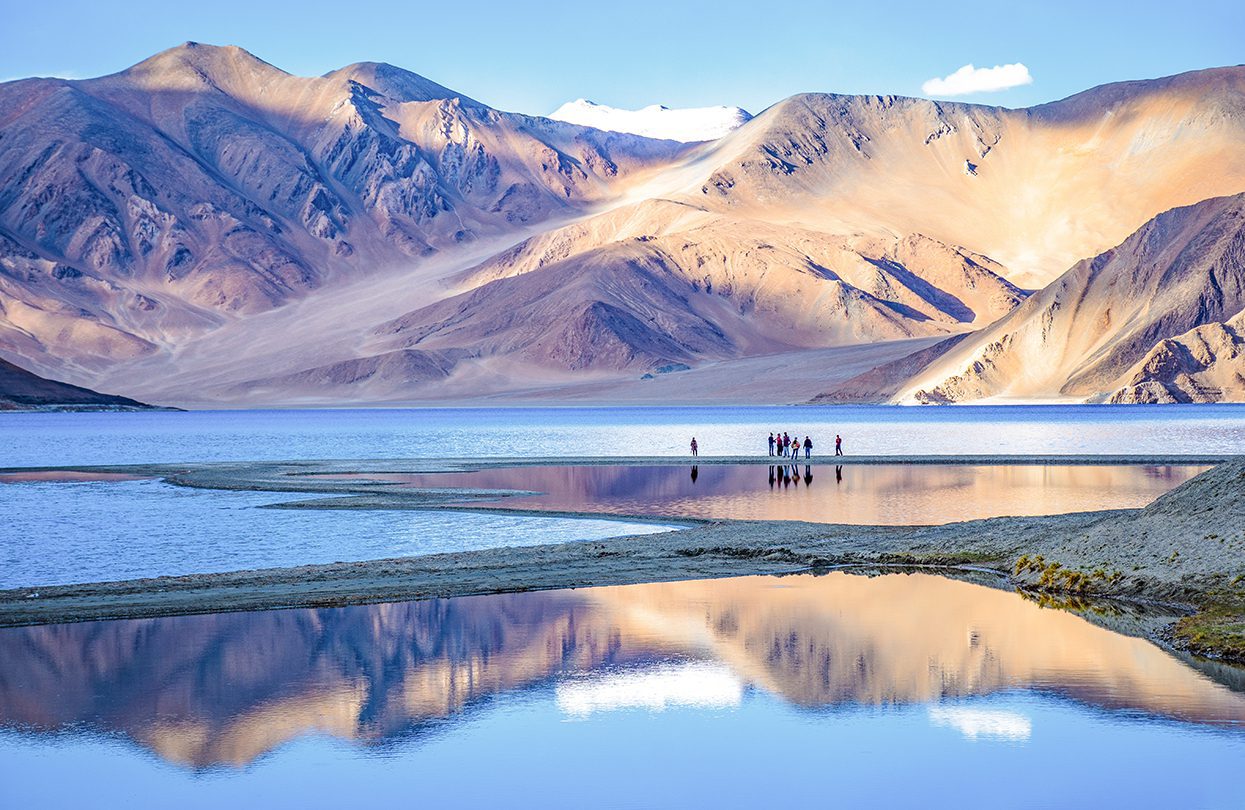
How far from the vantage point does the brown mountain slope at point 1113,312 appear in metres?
142

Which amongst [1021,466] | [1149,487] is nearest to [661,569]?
[1149,487]

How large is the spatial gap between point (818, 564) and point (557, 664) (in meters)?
9.79

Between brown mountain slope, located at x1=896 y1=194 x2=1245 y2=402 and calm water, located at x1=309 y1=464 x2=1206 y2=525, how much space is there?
9019cm

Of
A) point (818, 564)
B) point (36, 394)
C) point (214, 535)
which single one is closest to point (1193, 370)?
point (214, 535)

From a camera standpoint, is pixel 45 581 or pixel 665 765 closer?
pixel 665 765

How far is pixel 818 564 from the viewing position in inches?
1051

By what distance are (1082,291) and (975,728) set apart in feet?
481

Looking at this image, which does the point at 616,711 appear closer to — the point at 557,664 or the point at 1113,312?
the point at 557,664

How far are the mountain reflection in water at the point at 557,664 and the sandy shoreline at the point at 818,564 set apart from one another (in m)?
1.02

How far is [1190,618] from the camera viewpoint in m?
19.2

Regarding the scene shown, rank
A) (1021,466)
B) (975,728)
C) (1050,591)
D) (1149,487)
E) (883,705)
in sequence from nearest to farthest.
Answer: (975,728) → (883,705) → (1050,591) → (1149,487) → (1021,466)

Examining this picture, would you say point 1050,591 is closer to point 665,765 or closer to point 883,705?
point 883,705

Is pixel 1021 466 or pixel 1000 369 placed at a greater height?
pixel 1000 369

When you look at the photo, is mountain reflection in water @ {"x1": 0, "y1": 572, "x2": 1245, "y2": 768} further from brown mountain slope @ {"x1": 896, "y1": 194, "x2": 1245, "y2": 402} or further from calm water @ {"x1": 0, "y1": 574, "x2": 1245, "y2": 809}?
brown mountain slope @ {"x1": 896, "y1": 194, "x2": 1245, "y2": 402}
